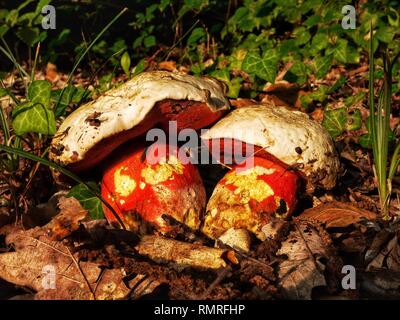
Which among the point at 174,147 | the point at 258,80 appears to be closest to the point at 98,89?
the point at 258,80

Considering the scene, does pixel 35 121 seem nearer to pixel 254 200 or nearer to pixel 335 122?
pixel 254 200

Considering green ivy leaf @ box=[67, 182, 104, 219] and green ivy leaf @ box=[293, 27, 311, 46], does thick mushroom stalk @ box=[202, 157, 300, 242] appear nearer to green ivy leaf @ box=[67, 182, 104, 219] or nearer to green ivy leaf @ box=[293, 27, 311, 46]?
green ivy leaf @ box=[67, 182, 104, 219]

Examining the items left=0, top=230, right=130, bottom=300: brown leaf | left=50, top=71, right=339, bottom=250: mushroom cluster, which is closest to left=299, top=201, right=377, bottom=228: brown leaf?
left=50, top=71, right=339, bottom=250: mushroom cluster

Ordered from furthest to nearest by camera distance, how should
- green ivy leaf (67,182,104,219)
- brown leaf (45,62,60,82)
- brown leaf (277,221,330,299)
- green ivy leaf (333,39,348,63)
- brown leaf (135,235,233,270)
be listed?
brown leaf (45,62,60,82)
green ivy leaf (333,39,348,63)
green ivy leaf (67,182,104,219)
brown leaf (135,235,233,270)
brown leaf (277,221,330,299)

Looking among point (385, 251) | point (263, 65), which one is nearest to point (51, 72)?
point (263, 65)

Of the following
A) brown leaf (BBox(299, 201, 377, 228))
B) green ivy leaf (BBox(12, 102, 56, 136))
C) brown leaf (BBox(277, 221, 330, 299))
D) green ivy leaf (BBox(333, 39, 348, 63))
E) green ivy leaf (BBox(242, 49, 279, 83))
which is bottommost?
brown leaf (BBox(277, 221, 330, 299))

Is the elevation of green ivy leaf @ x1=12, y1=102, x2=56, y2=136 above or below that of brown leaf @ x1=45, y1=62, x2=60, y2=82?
below

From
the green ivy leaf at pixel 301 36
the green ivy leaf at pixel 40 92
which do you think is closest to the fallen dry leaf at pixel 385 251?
the green ivy leaf at pixel 40 92
